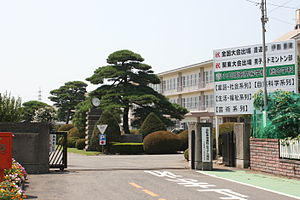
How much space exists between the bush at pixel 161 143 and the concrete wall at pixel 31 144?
56.5 ft

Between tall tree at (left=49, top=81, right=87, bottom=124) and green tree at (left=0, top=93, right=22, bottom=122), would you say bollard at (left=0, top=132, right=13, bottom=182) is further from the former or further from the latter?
tall tree at (left=49, top=81, right=87, bottom=124)

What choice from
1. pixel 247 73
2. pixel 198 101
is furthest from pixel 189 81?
pixel 247 73

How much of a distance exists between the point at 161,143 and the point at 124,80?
37.0ft

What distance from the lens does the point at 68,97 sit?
81.7 m

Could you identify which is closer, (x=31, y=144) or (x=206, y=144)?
(x=31, y=144)

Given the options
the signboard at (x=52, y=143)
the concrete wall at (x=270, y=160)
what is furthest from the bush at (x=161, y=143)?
the concrete wall at (x=270, y=160)

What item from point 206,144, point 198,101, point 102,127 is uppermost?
point 198,101

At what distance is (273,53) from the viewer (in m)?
19.6

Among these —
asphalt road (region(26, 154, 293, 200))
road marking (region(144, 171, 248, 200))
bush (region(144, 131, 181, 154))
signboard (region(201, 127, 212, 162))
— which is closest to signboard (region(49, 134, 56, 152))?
asphalt road (region(26, 154, 293, 200))

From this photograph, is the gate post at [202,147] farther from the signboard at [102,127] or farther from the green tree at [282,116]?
the signboard at [102,127]

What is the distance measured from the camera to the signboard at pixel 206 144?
1762 centimetres

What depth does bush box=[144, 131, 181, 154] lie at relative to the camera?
109ft

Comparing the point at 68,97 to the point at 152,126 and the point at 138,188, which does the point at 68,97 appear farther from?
the point at 138,188

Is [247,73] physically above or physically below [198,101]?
below
